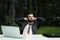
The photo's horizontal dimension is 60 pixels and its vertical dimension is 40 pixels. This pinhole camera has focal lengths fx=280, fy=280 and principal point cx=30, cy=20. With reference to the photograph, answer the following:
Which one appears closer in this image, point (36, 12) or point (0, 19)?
point (0, 19)

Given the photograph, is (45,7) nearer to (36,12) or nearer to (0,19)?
(36,12)

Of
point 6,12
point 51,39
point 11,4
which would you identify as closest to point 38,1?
point 6,12

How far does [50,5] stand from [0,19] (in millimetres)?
3690

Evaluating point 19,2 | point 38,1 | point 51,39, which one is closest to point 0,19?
point 19,2

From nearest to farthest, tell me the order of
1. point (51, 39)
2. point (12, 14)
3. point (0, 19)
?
point (51, 39)
point (12, 14)
point (0, 19)

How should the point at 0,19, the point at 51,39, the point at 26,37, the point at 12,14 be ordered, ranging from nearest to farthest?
the point at 26,37, the point at 51,39, the point at 12,14, the point at 0,19

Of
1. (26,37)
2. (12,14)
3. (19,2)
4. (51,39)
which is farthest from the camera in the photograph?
(19,2)

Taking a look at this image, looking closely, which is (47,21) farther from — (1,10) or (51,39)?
(51,39)

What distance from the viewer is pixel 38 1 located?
18.3 meters

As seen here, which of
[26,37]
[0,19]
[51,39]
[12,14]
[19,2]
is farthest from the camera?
[19,2]

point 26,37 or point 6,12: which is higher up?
point 26,37

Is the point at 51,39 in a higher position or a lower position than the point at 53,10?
higher

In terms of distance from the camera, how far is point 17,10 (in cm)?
1780

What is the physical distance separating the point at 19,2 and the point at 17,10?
1.79ft
